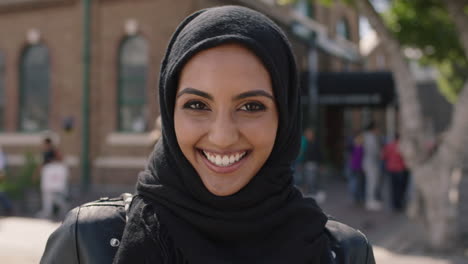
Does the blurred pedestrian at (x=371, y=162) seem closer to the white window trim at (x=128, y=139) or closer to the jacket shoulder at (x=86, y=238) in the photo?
the white window trim at (x=128, y=139)

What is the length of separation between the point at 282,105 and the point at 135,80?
12635 mm

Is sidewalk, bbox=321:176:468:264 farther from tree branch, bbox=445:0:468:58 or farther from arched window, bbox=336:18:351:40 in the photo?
arched window, bbox=336:18:351:40


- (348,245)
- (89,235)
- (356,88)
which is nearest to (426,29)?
(356,88)

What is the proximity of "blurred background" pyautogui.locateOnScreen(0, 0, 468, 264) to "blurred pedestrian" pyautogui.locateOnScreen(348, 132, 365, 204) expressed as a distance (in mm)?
25

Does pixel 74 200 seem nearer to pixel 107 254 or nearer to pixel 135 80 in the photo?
pixel 135 80

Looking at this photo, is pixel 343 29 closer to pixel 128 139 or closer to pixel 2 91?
pixel 128 139

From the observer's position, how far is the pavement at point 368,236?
6829mm

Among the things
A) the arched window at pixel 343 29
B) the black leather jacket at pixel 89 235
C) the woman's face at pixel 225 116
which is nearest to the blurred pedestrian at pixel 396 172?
the woman's face at pixel 225 116

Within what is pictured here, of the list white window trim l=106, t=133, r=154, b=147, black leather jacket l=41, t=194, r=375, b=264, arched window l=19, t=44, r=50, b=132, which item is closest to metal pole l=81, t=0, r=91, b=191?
white window trim l=106, t=133, r=154, b=147

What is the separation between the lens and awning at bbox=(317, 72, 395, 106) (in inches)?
618

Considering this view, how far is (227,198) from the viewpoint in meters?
1.47

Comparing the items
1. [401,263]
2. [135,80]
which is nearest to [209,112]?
[401,263]

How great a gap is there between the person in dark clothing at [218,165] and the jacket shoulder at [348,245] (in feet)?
0.31

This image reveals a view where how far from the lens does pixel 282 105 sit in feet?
4.91
